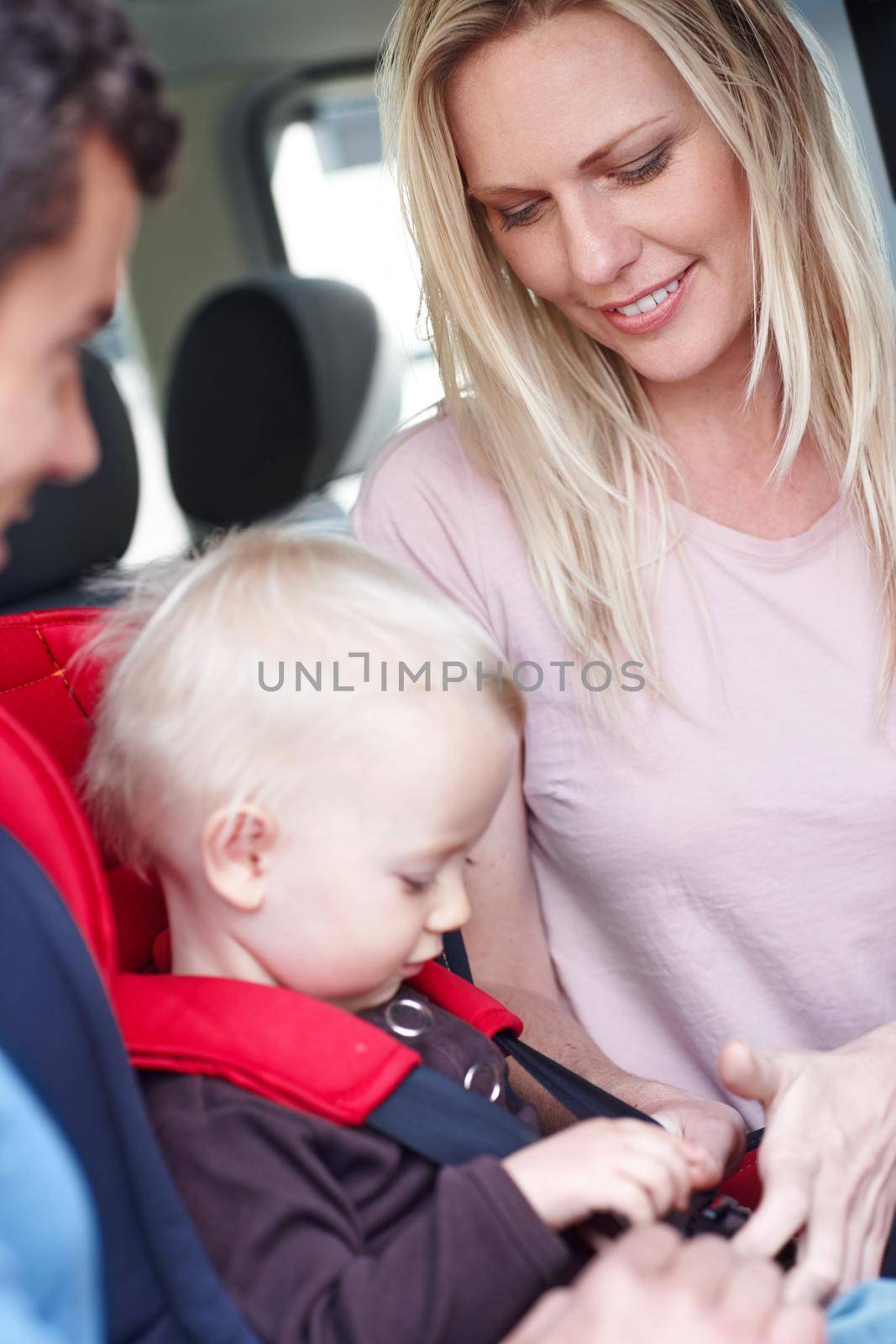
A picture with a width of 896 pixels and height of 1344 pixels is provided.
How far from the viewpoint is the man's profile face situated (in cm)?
67

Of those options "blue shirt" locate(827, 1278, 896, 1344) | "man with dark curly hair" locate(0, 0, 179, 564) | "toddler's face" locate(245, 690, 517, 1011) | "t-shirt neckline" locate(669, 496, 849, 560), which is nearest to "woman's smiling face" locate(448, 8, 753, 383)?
"t-shirt neckline" locate(669, 496, 849, 560)

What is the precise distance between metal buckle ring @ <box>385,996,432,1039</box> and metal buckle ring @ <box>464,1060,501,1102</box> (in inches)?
1.8

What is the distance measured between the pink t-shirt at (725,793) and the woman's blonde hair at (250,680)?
323 millimetres

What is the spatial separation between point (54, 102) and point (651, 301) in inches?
30.5

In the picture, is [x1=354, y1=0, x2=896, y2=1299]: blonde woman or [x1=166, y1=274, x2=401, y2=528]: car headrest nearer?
[x1=354, y1=0, x2=896, y2=1299]: blonde woman

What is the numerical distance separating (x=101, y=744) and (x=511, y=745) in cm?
30

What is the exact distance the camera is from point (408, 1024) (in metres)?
1.07

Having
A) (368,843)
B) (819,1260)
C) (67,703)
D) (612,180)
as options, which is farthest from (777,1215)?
A: (612,180)

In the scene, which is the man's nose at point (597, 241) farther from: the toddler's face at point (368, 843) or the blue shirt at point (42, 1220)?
the blue shirt at point (42, 1220)

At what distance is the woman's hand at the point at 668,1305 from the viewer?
2.49 ft

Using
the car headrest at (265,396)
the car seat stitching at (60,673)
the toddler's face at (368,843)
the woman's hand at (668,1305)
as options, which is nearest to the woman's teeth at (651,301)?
the toddler's face at (368,843)

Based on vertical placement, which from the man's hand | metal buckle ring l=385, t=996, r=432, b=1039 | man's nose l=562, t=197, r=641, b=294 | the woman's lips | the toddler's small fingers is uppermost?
man's nose l=562, t=197, r=641, b=294

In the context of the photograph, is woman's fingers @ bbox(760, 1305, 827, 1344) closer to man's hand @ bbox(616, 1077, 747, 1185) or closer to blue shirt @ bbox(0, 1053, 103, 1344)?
man's hand @ bbox(616, 1077, 747, 1185)

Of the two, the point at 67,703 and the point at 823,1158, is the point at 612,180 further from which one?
the point at 823,1158
